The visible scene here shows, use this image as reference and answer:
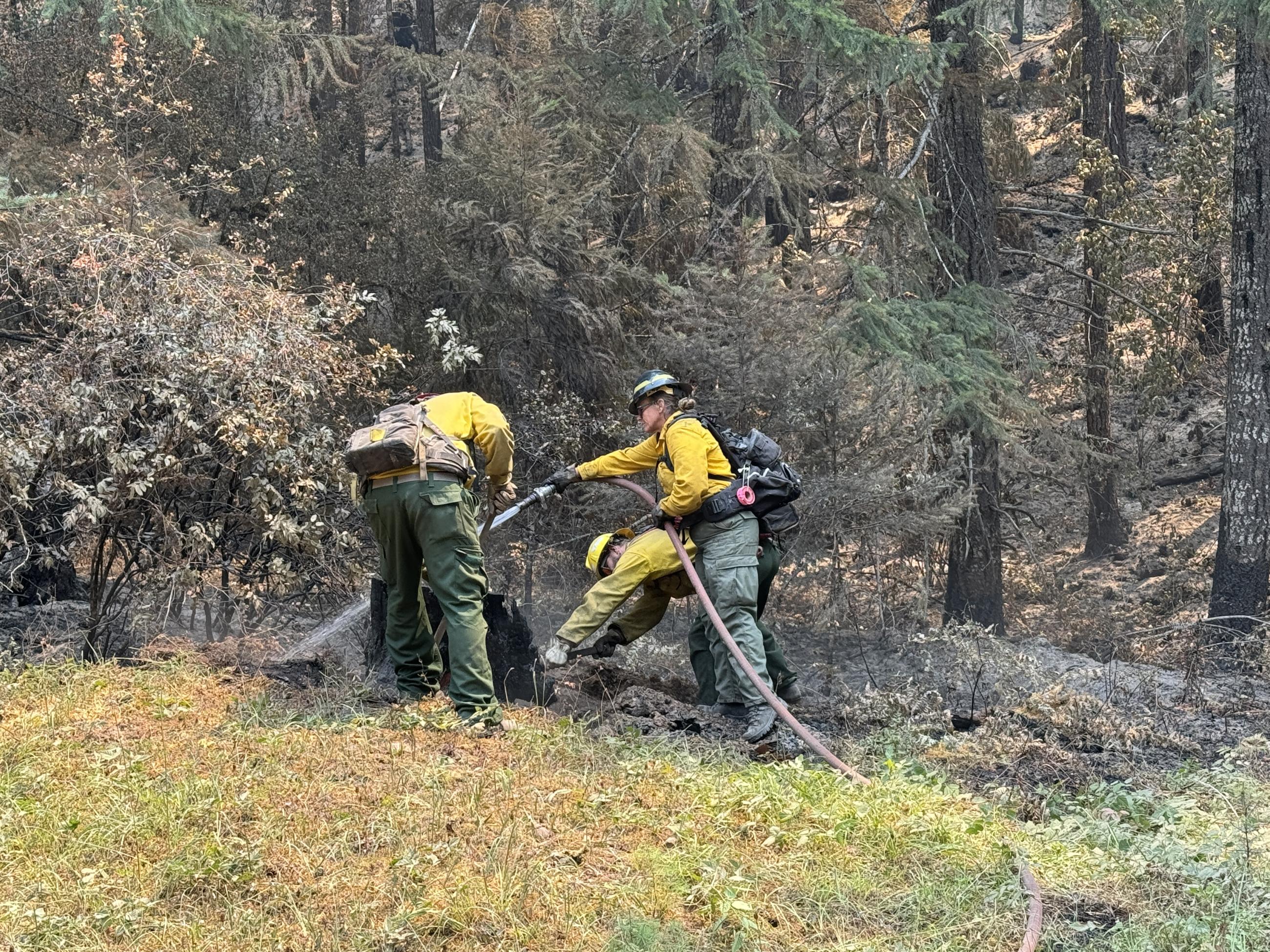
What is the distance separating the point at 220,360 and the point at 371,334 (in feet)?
17.2

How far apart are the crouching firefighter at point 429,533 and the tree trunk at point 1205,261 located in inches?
388

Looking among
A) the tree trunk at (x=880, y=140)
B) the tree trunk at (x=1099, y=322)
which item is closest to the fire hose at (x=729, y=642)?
the tree trunk at (x=880, y=140)

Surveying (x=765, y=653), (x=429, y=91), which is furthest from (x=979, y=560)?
(x=429, y=91)

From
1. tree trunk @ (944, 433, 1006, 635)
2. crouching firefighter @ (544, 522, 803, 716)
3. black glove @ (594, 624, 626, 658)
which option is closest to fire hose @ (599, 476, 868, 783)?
crouching firefighter @ (544, 522, 803, 716)

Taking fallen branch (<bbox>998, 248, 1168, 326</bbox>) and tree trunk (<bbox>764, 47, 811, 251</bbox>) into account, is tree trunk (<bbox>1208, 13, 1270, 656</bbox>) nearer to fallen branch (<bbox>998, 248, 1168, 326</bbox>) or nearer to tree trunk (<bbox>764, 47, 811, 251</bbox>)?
fallen branch (<bbox>998, 248, 1168, 326</bbox>)

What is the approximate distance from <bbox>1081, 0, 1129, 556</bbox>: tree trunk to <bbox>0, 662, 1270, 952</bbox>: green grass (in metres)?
12.8

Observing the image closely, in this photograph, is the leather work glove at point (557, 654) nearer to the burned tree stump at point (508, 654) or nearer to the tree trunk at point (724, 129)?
the burned tree stump at point (508, 654)

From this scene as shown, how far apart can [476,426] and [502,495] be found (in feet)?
1.84

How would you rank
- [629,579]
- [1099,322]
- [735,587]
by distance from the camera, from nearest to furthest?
[735,587], [629,579], [1099,322]

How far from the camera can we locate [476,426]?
7.10 metres

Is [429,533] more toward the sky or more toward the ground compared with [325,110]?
more toward the ground

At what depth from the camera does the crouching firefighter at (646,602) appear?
7930mm

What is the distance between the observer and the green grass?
4125 millimetres

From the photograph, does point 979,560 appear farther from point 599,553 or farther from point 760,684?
point 760,684
